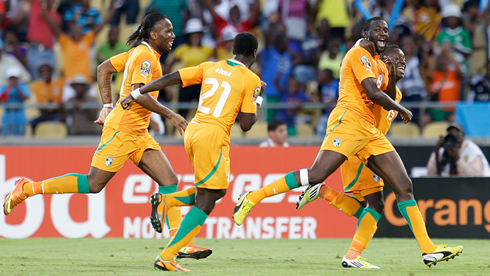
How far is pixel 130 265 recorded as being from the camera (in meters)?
7.52

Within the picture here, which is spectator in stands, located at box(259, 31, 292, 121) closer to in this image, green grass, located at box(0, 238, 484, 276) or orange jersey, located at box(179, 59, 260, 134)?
green grass, located at box(0, 238, 484, 276)

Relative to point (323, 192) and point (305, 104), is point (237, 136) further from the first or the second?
point (323, 192)

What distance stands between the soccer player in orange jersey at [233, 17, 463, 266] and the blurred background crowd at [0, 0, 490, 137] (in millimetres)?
5554

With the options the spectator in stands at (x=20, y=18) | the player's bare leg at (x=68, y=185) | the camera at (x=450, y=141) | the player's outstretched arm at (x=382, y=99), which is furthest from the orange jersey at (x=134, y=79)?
the spectator in stands at (x=20, y=18)

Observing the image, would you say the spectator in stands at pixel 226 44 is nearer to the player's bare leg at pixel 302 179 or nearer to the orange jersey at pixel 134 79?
the orange jersey at pixel 134 79

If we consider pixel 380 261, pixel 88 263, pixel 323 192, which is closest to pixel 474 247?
pixel 380 261

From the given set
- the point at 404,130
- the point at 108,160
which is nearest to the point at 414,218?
the point at 108,160

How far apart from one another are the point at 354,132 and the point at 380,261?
5.55 ft

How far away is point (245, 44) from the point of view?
693 cm

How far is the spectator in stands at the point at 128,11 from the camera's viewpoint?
53.1 feet

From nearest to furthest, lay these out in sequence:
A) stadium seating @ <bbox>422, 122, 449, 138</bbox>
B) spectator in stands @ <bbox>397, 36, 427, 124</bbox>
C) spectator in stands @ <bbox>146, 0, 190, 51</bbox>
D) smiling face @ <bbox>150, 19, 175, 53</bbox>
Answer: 1. smiling face @ <bbox>150, 19, 175, 53</bbox>
2. stadium seating @ <bbox>422, 122, 449, 138</bbox>
3. spectator in stands @ <bbox>397, 36, 427, 124</bbox>
4. spectator in stands @ <bbox>146, 0, 190, 51</bbox>

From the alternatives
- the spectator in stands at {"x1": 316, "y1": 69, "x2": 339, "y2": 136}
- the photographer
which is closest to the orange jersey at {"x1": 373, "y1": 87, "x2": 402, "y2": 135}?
the photographer

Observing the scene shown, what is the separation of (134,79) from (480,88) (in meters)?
8.23

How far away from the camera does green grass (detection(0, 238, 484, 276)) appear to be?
7055 mm
